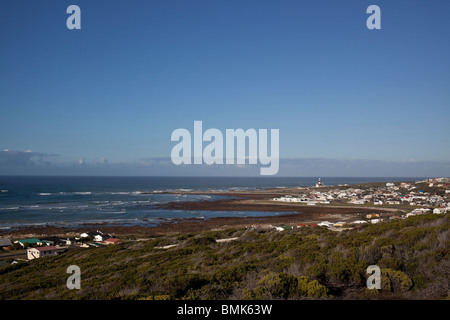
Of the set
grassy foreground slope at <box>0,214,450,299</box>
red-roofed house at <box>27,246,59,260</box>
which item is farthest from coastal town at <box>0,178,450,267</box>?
grassy foreground slope at <box>0,214,450,299</box>

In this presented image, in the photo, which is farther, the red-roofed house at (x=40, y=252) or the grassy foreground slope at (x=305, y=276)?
the red-roofed house at (x=40, y=252)

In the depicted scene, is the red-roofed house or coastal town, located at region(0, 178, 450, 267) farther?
coastal town, located at region(0, 178, 450, 267)

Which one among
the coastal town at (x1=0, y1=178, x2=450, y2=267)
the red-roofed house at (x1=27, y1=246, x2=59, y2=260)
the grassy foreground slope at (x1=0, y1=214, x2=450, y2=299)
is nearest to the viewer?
the grassy foreground slope at (x1=0, y1=214, x2=450, y2=299)

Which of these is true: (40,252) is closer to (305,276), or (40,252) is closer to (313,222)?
(305,276)

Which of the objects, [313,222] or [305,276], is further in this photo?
[313,222]

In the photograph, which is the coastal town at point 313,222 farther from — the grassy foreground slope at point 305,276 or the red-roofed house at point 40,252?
the grassy foreground slope at point 305,276

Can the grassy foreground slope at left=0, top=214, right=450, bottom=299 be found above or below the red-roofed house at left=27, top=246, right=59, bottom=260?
above

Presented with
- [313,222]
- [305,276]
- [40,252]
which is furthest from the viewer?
[313,222]

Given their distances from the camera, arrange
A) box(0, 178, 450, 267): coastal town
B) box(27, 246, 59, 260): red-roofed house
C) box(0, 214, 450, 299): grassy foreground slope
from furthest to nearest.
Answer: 1. box(0, 178, 450, 267): coastal town
2. box(27, 246, 59, 260): red-roofed house
3. box(0, 214, 450, 299): grassy foreground slope

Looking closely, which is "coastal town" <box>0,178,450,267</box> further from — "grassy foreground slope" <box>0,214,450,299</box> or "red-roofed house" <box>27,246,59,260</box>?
"grassy foreground slope" <box>0,214,450,299</box>

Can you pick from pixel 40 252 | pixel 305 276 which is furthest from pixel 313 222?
pixel 305 276

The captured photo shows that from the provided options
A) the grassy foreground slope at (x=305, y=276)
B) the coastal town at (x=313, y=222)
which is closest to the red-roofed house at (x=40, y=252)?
the coastal town at (x=313, y=222)
